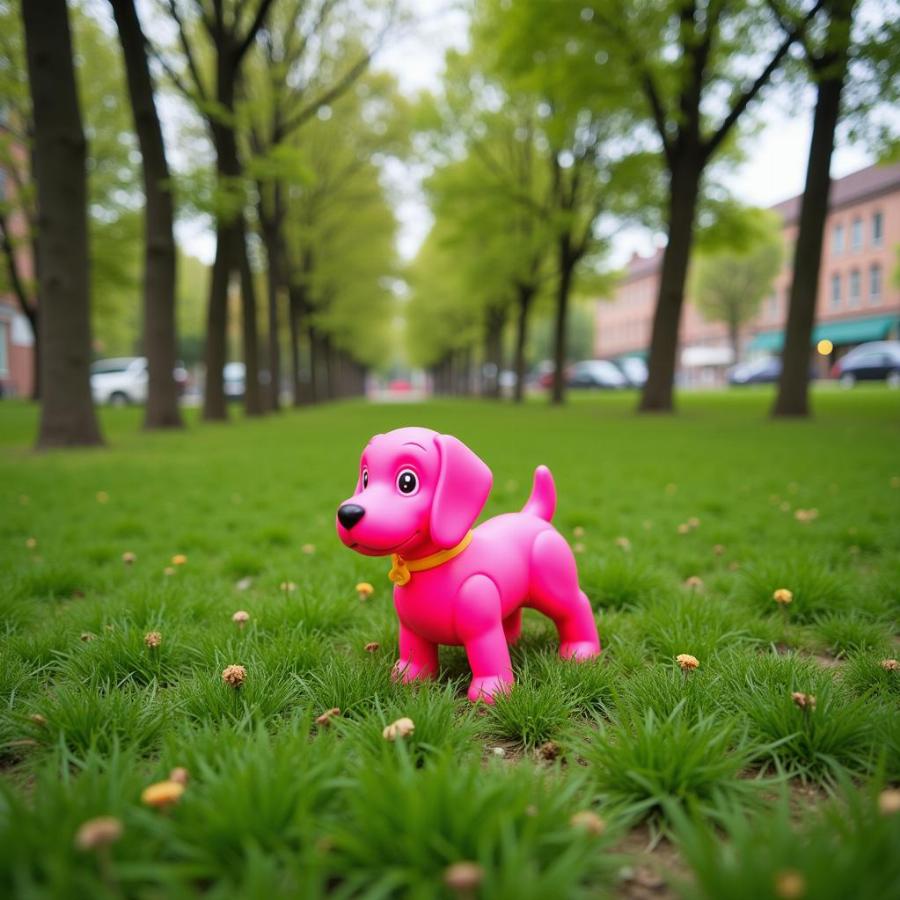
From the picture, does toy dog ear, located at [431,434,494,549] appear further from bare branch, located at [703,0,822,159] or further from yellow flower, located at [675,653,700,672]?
bare branch, located at [703,0,822,159]

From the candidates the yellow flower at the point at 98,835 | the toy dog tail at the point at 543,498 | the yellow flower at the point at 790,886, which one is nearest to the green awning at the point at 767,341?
the toy dog tail at the point at 543,498

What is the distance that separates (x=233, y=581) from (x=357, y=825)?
2.44 metres

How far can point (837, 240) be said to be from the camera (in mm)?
42344

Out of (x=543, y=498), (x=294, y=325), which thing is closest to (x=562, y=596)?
(x=543, y=498)

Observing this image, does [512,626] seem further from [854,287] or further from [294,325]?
[854,287]

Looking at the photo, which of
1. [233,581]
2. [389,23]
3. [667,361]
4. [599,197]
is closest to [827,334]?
[599,197]

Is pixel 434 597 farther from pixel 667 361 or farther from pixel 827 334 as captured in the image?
pixel 827 334

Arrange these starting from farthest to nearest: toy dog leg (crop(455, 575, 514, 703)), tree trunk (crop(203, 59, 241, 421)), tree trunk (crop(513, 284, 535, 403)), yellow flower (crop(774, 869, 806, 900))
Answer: tree trunk (crop(513, 284, 535, 403)) < tree trunk (crop(203, 59, 241, 421)) < toy dog leg (crop(455, 575, 514, 703)) < yellow flower (crop(774, 869, 806, 900))

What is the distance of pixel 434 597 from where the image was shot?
2016 millimetres

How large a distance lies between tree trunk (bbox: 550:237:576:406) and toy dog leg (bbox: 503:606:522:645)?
19.7 m

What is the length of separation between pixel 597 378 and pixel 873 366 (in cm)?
1606

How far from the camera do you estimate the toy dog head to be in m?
1.80

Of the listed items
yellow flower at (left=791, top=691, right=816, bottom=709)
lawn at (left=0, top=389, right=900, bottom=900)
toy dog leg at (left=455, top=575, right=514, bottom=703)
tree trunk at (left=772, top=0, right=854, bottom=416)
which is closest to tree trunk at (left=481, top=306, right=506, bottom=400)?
tree trunk at (left=772, top=0, right=854, bottom=416)

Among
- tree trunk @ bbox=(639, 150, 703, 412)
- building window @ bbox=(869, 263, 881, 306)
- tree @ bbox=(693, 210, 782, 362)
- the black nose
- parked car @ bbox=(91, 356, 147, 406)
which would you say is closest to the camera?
the black nose
